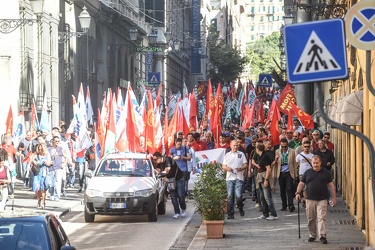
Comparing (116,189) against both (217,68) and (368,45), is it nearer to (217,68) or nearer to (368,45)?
(368,45)

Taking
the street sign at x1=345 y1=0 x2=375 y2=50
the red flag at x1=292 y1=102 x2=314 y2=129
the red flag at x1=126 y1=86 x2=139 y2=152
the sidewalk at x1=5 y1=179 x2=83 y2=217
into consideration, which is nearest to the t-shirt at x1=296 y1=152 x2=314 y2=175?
the sidewalk at x1=5 y1=179 x2=83 y2=217

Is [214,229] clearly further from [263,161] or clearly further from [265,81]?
[265,81]

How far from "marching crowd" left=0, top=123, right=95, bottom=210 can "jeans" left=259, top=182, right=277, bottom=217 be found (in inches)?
204

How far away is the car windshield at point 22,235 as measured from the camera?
419 inches

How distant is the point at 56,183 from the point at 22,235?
54.3 feet

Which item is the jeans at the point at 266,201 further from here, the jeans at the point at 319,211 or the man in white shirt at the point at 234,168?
the jeans at the point at 319,211

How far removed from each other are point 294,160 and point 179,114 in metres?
8.97

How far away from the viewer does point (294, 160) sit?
2445 cm

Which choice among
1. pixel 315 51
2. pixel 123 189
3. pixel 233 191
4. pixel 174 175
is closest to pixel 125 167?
pixel 123 189

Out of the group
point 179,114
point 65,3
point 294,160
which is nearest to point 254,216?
point 294,160

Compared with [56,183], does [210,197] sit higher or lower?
higher

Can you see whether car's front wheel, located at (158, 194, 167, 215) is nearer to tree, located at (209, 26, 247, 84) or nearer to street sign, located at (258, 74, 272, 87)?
street sign, located at (258, 74, 272, 87)

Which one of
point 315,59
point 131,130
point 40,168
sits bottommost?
point 40,168

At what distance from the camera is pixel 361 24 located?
9250 millimetres
